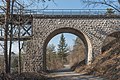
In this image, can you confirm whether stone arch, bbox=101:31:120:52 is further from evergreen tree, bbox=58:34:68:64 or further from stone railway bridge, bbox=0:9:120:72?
evergreen tree, bbox=58:34:68:64

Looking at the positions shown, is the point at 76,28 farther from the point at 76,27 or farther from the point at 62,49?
the point at 62,49

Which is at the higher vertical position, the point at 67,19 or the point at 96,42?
the point at 67,19

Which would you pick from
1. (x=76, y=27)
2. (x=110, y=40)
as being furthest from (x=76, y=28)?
(x=110, y=40)

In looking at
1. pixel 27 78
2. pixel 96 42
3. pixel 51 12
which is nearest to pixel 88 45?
pixel 96 42

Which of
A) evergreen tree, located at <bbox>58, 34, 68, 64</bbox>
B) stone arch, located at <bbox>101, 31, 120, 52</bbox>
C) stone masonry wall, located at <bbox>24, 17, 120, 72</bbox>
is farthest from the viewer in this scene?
evergreen tree, located at <bbox>58, 34, 68, 64</bbox>

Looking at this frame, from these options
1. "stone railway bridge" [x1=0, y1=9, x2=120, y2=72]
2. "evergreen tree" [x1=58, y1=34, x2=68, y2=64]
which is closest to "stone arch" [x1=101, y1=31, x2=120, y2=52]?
"stone railway bridge" [x1=0, y1=9, x2=120, y2=72]

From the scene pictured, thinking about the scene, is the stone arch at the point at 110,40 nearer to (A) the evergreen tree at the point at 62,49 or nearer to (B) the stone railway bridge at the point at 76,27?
(B) the stone railway bridge at the point at 76,27

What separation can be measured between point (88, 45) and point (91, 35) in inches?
72.7

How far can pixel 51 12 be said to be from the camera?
29.9 m

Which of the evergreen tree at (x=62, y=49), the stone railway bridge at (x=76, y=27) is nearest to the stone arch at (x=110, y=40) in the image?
the stone railway bridge at (x=76, y=27)

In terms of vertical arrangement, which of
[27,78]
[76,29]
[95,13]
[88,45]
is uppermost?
[95,13]

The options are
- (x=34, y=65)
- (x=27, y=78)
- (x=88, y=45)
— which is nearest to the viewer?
(x=27, y=78)

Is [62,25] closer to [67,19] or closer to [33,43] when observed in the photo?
[67,19]

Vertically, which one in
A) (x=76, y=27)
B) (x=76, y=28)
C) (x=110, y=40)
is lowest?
(x=110, y=40)
